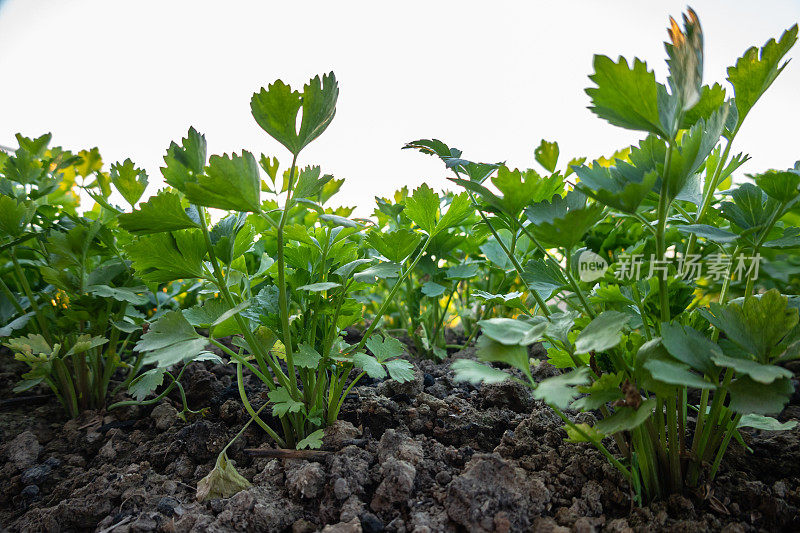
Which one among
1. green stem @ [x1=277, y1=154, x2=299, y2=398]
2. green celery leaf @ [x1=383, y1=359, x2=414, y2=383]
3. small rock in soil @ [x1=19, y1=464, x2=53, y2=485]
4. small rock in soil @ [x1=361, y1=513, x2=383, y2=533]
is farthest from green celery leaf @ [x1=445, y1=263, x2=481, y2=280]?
small rock in soil @ [x1=19, y1=464, x2=53, y2=485]

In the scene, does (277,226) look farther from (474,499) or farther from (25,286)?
(25,286)

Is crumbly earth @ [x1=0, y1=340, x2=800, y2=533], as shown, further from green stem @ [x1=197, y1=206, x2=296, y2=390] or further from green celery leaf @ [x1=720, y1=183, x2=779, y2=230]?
green celery leaf @ [x1=720, y1=183, x2=779, y2=230]

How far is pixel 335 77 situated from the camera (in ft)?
2.14

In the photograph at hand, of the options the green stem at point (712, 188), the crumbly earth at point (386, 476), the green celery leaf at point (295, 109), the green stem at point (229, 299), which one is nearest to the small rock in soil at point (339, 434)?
the crumbly earth at point (386, 476)

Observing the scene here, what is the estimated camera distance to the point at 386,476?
0.67 meters

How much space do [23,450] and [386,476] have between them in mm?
657

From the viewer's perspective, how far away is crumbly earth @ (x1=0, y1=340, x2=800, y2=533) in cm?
60

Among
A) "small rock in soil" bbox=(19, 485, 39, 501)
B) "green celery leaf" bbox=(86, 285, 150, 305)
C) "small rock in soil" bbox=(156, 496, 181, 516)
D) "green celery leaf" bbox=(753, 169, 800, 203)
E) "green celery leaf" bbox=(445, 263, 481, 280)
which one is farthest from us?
"green celery leaf" bbox=(445, 263, 481, 280)

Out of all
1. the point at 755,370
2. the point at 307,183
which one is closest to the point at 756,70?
the point at 755,370

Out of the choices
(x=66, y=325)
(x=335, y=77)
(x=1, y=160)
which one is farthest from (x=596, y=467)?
(x=1, y=160)

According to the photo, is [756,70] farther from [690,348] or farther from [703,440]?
[703,440]

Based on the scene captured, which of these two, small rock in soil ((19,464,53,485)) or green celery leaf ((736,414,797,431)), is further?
small rock in soil ((19,464,53,485))

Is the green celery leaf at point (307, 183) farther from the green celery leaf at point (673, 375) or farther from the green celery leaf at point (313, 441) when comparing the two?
the green celery leaf at point (673, 375)

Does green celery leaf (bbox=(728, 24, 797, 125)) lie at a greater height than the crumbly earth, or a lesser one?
greater
